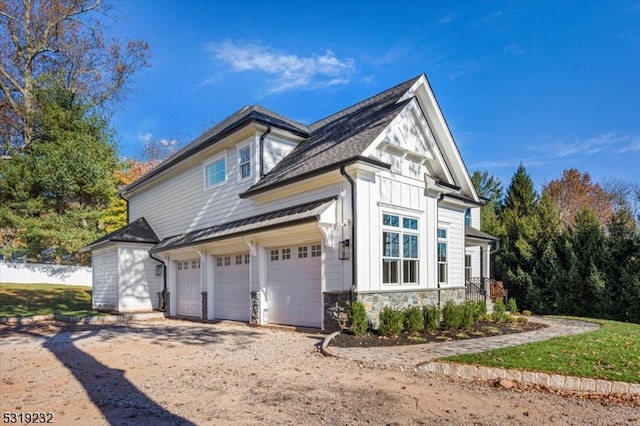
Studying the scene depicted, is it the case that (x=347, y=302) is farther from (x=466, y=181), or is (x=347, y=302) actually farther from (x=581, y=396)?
(x=466, y=181)

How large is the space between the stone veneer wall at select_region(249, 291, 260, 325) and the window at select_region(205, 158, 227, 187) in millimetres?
4657

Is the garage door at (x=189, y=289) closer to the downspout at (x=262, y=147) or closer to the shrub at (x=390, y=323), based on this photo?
the downspout at (x=262, y=147)

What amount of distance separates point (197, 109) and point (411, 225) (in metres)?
29.3

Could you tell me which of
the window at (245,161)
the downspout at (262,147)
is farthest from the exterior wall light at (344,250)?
the window at (245,161)

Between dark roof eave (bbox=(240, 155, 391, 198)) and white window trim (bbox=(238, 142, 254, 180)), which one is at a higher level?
white window trim (bbox=(238, 142, 254, 180))

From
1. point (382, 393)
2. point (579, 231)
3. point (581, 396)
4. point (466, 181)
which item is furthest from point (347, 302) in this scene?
point (579, 231)

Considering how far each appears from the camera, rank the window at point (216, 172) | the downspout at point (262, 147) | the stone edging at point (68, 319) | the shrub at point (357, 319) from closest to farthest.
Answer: the shrub at point (357, 319), the downspout at point (262, 147), the stone edging at point (68, 319), the window at point (216, 172)

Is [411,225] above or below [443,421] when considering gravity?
above

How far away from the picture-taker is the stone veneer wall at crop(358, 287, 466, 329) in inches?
395

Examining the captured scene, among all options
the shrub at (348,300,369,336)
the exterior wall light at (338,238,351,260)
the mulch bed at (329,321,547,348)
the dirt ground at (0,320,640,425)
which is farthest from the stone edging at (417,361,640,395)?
the exterior wall light at (338,238,351,260)

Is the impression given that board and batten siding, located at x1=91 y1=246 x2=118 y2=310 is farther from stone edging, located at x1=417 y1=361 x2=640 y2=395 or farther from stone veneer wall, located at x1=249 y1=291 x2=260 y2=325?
stone edging, located at x1=417 y1=361 x2=640 y2=395

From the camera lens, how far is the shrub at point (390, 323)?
9492mm

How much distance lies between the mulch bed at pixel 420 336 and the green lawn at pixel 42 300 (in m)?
11.2

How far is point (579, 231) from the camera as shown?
17.3 m
